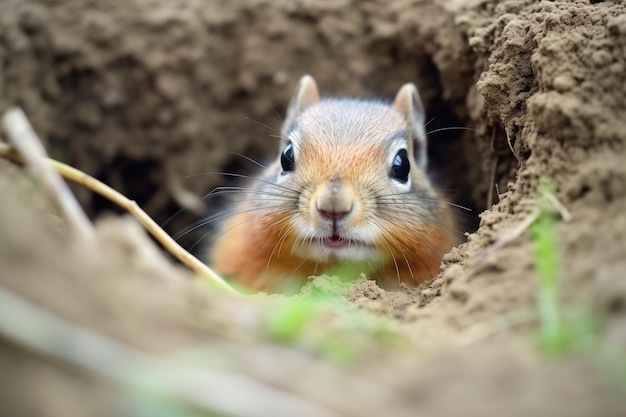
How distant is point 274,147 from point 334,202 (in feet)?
11.1

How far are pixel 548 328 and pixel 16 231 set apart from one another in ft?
6.45

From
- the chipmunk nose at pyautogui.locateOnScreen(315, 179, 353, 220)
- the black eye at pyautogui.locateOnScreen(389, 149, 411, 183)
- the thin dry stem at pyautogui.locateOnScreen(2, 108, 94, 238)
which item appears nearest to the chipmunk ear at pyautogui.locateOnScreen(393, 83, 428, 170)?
the black eye at pyautogui.locateOnScreen(389, 149, 411, 183)

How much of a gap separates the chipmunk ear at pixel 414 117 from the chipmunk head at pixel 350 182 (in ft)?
0.30

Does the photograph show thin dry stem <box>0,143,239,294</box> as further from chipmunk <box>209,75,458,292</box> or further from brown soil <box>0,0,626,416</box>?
chipmunk <box>209,75,458,292</box>

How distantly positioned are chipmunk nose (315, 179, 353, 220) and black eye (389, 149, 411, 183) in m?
0.80

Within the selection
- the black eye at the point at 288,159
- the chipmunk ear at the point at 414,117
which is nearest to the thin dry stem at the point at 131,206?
the black eye at the point at 288,159

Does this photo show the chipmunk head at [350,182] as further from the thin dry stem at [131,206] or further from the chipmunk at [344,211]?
the thin dry stem at [131,206]

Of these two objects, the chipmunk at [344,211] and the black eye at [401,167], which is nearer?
the chipmunk at [344,211]

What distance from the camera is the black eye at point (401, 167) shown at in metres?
4.83

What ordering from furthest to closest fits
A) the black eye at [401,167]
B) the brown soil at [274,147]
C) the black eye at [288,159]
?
the black eye at [288,159], the black eye at [401,167], the brown soil at [274,147]

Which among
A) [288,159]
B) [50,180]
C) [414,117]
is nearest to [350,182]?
[288,159]

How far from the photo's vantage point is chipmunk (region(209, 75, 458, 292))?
4.26m

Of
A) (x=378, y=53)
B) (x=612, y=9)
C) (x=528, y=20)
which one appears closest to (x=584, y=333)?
(x=612, y=9)

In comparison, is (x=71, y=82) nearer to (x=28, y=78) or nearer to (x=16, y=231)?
(x=28, y=78)
